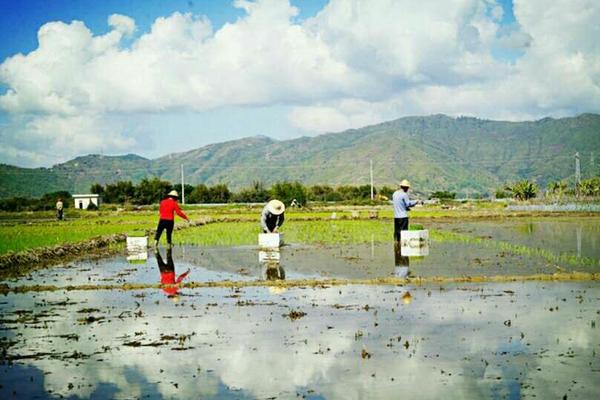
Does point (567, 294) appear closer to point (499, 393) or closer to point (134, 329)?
point (499, 393)

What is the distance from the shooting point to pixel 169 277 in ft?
53.6

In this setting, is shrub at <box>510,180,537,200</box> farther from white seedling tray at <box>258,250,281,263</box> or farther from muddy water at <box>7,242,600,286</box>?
white seedling tray at <box>258,250,281,263</box>

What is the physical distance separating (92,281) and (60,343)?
6636 mm

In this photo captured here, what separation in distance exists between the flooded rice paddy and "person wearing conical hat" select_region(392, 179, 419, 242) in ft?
18.8

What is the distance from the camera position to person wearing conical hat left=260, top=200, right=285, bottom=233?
23.0m

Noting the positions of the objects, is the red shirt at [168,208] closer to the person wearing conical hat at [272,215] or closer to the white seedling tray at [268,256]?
the person wearing conical hat at [272,215]

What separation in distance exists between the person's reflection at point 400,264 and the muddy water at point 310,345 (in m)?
2.28

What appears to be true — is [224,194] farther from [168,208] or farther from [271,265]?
[271,265]

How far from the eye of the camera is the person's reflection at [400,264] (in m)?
15.8

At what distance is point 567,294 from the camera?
12633mm

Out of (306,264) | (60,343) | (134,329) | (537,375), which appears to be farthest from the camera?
(306,264)

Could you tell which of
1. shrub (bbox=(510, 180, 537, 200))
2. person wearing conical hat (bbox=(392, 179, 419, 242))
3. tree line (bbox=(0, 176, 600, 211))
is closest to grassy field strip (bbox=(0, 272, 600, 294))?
person wearing conical hat (bbox=(392, 179, 419, 242))

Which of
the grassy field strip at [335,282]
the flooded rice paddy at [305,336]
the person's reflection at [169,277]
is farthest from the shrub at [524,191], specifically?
the grassy field strip at [335,282]

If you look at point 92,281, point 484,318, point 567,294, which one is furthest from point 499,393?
point 92,281
